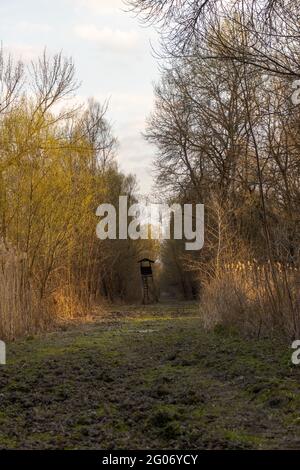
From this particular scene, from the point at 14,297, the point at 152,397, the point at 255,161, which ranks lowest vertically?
the point at 152,397

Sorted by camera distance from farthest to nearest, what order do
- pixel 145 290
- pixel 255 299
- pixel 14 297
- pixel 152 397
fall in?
1. pixel 145 290
2. pixel 14 297
3. pixel 255 299
4. pixel 152 397

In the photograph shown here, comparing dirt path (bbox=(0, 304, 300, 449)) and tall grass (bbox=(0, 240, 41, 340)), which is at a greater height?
tall grass (bbox=(0, 240, 41, 340))

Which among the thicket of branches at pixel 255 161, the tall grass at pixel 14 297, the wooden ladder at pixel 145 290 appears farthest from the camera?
the wooden ladder at pixel 145 290

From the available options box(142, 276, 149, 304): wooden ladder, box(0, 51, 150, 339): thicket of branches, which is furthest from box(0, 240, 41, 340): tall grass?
box(142, 276, 149, 304): wooden ladder

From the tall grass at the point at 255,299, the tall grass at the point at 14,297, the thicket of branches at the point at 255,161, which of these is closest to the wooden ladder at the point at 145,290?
the thicket of branches at the point at 255,161

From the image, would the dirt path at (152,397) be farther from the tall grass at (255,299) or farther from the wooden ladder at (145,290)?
the wooden ladder at (145,290)

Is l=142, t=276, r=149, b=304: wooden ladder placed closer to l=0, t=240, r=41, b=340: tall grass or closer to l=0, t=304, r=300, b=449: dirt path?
l=0, t=240, r=41, b=340: tall grass

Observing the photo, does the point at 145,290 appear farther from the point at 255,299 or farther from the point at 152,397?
the point at 152,397

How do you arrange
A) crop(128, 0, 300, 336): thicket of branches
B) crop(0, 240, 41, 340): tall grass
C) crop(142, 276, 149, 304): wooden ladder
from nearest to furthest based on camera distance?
1. crop(128, 0, 300, 336): thicket of branches
2. crop(0, 240, 41, 340): tall grass
3. crop(142, 276, 149, 304): wooden ladder

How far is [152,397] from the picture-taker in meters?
6.63

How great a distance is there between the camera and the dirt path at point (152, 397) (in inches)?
198

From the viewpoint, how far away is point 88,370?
8.32m

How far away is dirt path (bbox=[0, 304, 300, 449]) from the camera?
5023mm

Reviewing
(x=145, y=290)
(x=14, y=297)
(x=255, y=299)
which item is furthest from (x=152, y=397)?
(x=145, y=290)
